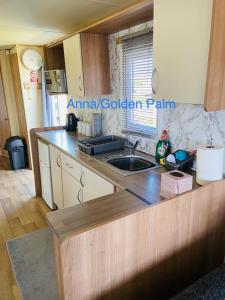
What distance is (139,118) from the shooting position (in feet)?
7.51

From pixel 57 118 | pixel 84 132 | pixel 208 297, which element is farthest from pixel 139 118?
pixel 57 118

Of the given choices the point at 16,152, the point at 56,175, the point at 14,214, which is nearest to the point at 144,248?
the point at 56,175

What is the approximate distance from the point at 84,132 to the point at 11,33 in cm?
151

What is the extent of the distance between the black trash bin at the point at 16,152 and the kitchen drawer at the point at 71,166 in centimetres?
220

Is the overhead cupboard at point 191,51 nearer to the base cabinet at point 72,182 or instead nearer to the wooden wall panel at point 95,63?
the base cabinet at point 72,182

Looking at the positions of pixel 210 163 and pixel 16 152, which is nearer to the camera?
pixel 210 163

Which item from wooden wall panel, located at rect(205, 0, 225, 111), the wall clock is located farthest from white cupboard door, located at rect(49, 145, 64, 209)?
the wall clock

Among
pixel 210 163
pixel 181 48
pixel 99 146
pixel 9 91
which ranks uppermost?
pixel 181 48

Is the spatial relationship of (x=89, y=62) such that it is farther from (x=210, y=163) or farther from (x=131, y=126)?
(x=210, y=163)

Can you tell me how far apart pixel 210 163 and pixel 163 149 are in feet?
1.90

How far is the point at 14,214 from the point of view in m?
2.87

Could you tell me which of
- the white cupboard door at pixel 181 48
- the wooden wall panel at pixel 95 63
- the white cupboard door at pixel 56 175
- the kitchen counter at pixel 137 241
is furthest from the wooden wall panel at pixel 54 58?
the kitchen counter at pixel 137 241

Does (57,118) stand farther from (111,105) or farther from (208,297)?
(208,297)

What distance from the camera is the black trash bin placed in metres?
4.23
